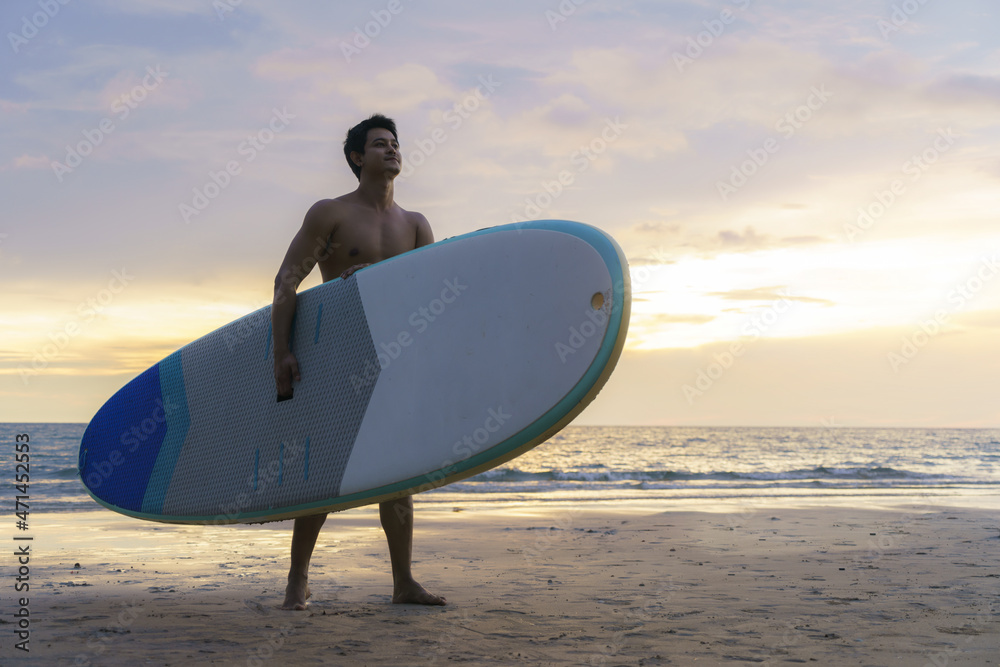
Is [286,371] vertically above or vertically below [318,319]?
below

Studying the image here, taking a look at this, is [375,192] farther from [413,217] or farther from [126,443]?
[126,443]

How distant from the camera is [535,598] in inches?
121

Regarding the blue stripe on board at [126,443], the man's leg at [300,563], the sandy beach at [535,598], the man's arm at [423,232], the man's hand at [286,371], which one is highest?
the man's arm at [423,232]

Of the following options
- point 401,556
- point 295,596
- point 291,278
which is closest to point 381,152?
point 291,278

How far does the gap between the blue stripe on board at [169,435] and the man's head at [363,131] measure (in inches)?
50.5

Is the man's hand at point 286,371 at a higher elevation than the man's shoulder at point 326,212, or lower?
lower

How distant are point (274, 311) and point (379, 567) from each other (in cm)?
183

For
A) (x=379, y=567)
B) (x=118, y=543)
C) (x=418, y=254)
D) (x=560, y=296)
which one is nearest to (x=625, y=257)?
(x=560, y=296)

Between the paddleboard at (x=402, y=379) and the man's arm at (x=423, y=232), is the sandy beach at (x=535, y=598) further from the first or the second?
the man's arm at (x=423, y=232)

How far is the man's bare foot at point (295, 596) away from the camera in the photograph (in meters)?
2.78

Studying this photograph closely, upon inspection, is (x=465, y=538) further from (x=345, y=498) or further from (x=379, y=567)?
(x=345, y=498)

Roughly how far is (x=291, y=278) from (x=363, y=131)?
0.65 m

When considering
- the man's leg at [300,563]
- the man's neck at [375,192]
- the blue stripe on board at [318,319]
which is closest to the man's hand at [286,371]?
the blue stripe on board at [318,319]

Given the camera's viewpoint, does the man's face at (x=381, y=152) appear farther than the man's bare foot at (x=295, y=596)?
Yes
